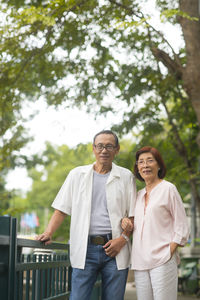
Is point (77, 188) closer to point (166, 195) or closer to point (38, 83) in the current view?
point (166, 195)

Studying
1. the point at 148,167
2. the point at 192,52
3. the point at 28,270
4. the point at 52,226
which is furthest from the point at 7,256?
the point at 192,52

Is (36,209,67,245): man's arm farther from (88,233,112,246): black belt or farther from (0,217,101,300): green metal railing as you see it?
(88,233,112,246): black belt

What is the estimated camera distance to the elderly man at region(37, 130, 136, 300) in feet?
13.5

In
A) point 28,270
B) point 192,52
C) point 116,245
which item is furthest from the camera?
point 192,52

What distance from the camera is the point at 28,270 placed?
4508 millimetres

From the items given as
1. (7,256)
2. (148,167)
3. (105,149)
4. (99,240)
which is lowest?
(7,256)

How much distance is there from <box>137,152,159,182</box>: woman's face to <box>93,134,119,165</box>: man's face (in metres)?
0.26

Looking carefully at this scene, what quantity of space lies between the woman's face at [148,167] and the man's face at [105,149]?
0.86ft

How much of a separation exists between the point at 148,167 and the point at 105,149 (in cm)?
40

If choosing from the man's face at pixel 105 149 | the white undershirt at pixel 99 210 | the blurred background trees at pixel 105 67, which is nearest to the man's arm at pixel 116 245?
the white undershirt at pixel 99 210

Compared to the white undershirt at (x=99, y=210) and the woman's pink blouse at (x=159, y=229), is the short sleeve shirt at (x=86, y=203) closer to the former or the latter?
the white undershirt at (x=99, y=210)

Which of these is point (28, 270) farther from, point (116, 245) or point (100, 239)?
point (116, 245)

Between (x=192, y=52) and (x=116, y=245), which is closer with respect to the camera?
(x=116, y=245)

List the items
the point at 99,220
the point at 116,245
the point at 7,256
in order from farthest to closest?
the point at 99,220, the point at 116,245, the point at 7,256
